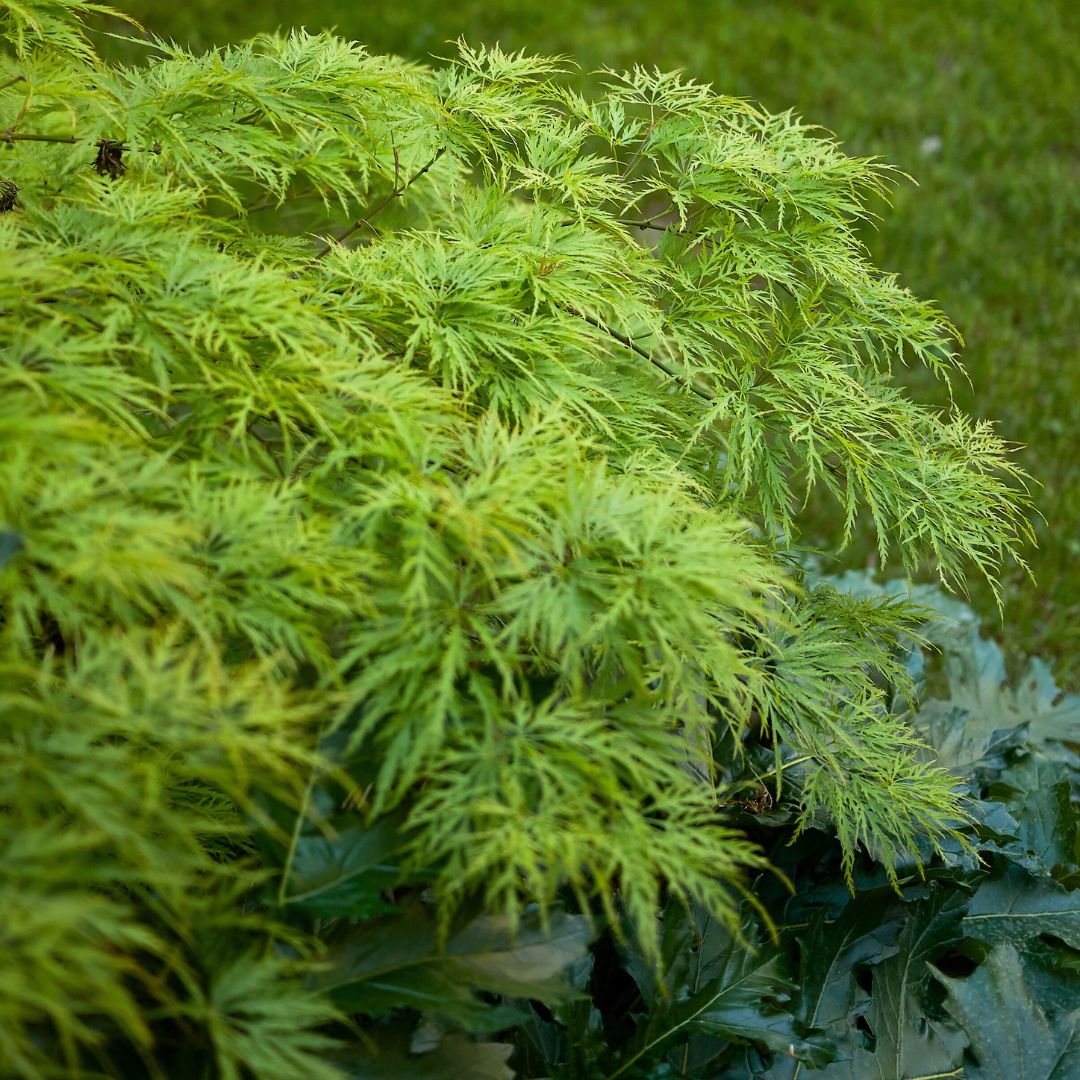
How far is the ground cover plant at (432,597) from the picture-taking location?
0.91 meters

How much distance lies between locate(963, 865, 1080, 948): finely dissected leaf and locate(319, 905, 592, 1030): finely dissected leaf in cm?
93

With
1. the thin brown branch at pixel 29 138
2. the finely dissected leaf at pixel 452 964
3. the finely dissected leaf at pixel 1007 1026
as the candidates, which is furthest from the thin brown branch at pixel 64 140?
the finely dissected leaf at pixel 1007 1026

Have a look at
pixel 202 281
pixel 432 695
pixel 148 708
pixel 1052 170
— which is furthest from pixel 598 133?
pixel 1052 170

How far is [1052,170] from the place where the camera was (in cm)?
413

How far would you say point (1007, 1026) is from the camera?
61.7 inches

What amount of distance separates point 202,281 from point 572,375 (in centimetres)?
43

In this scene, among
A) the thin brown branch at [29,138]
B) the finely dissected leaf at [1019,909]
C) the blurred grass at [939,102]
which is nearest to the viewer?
the thin brown branch at [29,138]

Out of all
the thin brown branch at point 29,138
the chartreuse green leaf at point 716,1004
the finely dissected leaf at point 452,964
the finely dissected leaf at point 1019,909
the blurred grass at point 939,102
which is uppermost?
the blurred grass at point 939,102

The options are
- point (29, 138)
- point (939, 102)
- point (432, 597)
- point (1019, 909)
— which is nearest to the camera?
point (432, 597)

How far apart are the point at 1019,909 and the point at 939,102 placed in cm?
380

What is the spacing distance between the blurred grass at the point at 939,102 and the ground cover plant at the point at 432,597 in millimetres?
1639

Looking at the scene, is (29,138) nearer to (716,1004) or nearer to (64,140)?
(64,140)

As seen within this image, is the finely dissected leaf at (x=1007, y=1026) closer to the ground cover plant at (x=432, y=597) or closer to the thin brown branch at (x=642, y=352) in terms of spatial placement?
the ground cover plant at (x=432, y=597)

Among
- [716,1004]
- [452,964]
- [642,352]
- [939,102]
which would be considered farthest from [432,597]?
[939,102]
